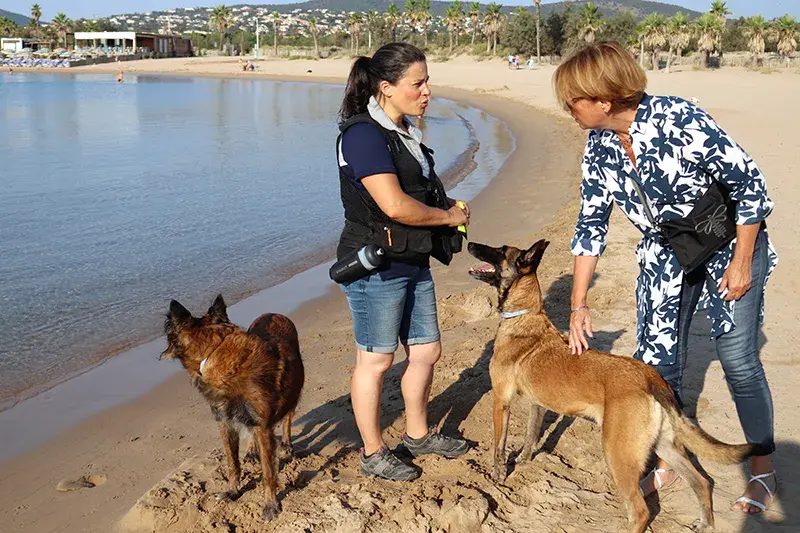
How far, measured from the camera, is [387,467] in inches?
161

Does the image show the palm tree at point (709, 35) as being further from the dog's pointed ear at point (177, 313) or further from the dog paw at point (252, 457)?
the dog's pointed ear at point (177, 313)

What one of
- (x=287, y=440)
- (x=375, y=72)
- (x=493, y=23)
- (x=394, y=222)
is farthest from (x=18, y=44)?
(x=394, y=222)

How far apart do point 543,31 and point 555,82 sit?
70765 millimetres

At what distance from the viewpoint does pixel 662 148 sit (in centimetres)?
321

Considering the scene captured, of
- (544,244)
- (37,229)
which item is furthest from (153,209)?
(544,244)

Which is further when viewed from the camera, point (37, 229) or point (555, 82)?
point (37, 229)

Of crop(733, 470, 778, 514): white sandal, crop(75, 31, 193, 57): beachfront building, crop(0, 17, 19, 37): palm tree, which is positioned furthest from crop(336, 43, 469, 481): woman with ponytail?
crop(0, 17, 19, 37): palm tree

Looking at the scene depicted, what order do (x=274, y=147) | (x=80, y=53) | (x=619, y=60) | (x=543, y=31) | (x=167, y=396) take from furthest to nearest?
(x=80, y=53), (x=543, y=31), (x=274, y=147), (x=167, y=396), (x=619, y=60)

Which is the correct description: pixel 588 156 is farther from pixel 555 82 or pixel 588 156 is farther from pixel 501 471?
pixel 501 471

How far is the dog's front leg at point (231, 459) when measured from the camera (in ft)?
13.1

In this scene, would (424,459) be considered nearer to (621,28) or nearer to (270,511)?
(270,511)

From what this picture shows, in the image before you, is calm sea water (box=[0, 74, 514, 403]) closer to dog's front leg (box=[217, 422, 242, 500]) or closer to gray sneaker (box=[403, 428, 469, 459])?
dog's front leg (box=[217, 422, 242, 500])

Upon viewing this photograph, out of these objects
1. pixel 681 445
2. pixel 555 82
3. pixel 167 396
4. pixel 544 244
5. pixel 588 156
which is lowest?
pixel 167 396

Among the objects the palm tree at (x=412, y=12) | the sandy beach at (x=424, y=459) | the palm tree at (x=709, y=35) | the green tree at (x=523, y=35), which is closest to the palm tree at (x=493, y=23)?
the green tree at (x=523, y=35)
